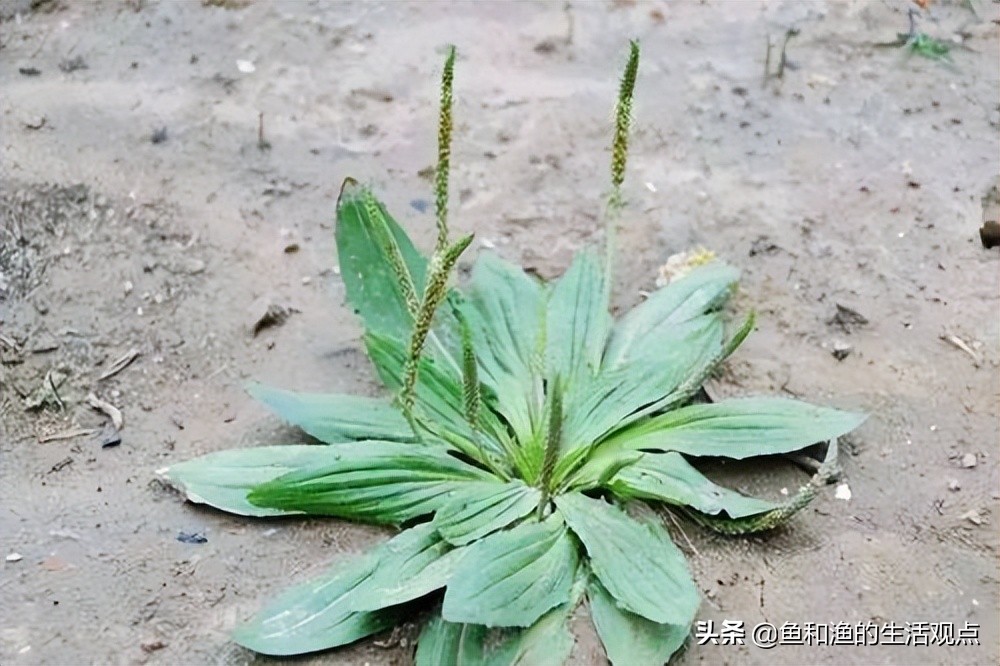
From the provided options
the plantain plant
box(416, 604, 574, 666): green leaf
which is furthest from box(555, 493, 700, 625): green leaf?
box(416, 604, 574, 666): green leaf

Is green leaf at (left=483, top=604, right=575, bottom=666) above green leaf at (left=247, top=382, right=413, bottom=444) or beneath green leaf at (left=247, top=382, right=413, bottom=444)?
beneath

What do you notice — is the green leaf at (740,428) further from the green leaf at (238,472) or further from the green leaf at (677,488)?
the green leaf at (238,472)

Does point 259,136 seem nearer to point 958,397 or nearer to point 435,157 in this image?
point 435,157

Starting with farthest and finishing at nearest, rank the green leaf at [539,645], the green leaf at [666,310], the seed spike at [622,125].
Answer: the green leaf at [666,310] < the seed spike at [622,125] < the green leaf at [539,645]

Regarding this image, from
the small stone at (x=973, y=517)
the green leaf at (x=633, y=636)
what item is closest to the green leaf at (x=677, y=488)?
the green leaf at (x=633, y=636)

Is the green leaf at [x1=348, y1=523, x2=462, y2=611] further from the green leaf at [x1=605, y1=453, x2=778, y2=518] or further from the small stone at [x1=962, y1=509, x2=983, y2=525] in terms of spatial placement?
the small stone at [x1=962, y1=509, x2=983, y2=525]

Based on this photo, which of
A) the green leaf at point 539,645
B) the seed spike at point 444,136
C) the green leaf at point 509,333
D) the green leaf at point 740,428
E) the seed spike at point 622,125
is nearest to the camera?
the green leaf at point 539,645
